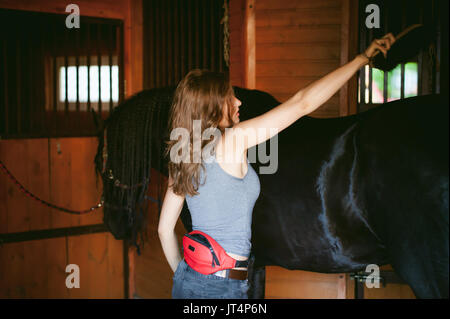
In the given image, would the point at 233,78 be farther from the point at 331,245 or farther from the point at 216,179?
the point at 216,179

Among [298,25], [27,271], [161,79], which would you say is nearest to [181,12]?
[161,79]

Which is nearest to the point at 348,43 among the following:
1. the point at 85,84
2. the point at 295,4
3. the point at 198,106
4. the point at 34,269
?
the point at 295,4

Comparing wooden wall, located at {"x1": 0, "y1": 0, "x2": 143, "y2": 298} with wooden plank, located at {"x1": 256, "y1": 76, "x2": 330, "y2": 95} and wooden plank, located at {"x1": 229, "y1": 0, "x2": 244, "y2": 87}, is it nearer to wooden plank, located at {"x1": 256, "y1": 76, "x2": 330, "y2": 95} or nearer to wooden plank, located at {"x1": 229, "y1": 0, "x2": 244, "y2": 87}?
wooden plank, located at {"x1": 229, "y1": 0, "x2": 244, "y2": 87}

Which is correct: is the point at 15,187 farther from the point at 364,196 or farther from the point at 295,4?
the point at 364,196

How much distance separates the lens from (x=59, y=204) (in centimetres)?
354

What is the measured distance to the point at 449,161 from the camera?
1.51 meters

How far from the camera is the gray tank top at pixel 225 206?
145 cm

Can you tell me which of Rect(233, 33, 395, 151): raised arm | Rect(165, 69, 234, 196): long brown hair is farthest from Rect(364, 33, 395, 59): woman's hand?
Rect(165, 69, 234, 196): long brown hair

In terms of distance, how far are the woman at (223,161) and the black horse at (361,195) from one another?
13.6 inches

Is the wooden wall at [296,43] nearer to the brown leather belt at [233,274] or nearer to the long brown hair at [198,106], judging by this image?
the long brown hair at [198,106]

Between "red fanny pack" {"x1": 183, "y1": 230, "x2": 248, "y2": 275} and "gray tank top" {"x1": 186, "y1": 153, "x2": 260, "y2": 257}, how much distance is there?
3 centimetres

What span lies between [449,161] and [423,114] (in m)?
0.22

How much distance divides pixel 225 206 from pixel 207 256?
18 cm

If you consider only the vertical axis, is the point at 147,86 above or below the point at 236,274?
above
